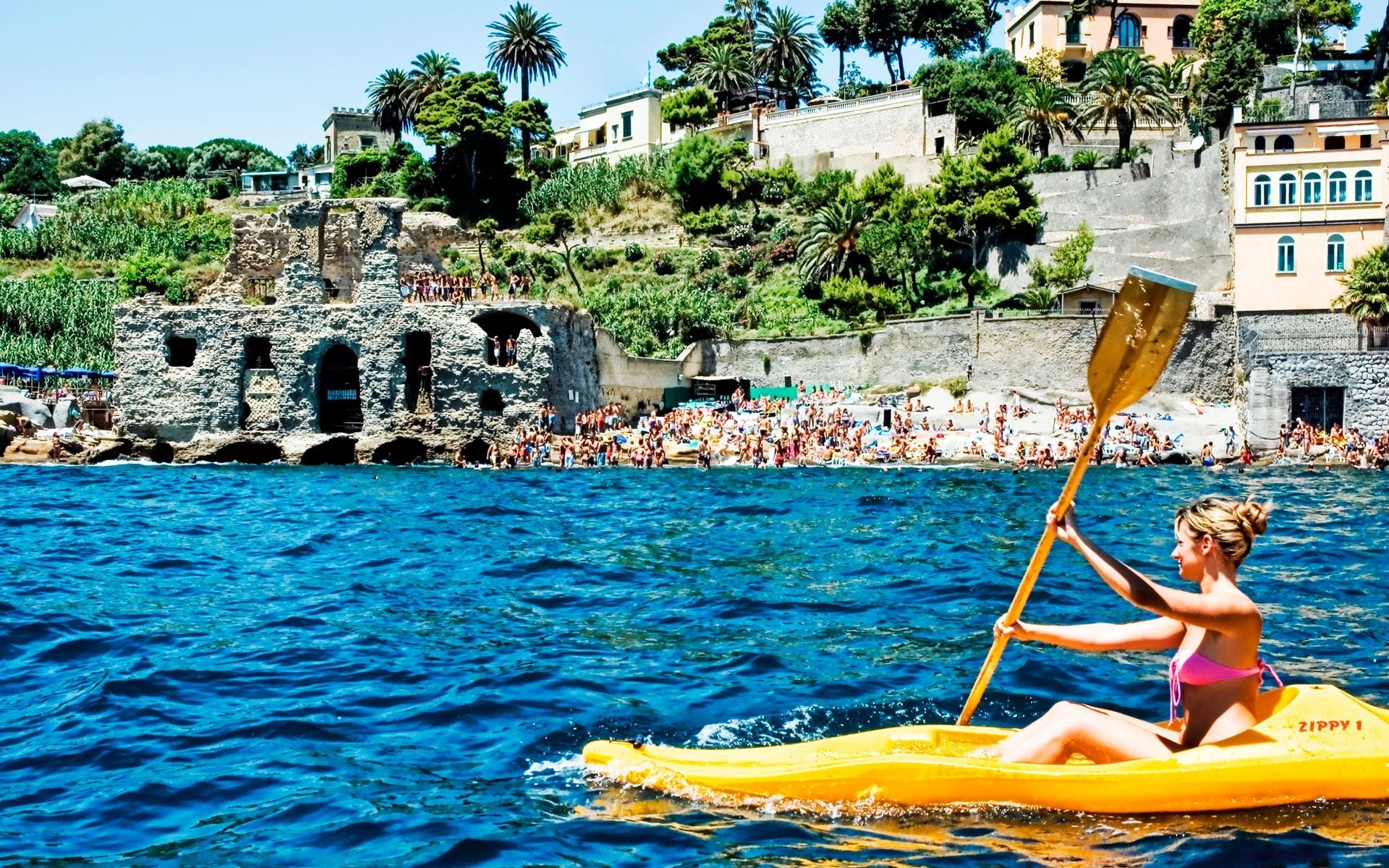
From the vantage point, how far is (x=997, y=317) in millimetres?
48781

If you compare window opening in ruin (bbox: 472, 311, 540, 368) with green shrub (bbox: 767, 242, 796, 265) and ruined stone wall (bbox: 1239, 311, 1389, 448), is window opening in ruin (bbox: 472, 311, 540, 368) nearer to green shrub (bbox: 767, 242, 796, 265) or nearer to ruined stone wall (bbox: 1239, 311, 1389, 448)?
ruined stone wall (bbox: 1239, 311, 1389, 448)

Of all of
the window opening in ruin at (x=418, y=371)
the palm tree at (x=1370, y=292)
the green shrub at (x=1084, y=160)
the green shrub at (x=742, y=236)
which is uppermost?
the green shrub at (x=1084, y=160)

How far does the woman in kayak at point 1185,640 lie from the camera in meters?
6.49

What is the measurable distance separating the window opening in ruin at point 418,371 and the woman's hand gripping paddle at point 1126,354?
3321cm

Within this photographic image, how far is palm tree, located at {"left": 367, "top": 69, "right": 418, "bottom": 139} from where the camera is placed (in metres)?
79.8

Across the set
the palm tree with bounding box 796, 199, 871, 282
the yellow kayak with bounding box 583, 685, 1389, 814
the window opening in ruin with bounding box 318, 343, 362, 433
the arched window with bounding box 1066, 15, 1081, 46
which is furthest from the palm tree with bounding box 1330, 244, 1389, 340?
the arched window with bounding box 1066, 15, 1081, 46

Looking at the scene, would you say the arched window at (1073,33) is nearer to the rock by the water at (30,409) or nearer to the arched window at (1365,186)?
the arched window at (1365,186)

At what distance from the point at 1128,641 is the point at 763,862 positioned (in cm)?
224

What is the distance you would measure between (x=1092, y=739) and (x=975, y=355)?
1681 inches

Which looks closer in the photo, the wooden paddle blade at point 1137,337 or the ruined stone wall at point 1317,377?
the wooden paddle blade at point 1137,337

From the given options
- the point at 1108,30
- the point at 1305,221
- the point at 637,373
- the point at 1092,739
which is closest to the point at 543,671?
the point at 1092,739

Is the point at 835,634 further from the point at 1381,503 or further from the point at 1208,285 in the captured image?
the point at 1208,285

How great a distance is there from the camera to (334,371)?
1603 inches

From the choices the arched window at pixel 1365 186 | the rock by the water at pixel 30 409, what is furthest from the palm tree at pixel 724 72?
the rock by the water at pixel 30 409
